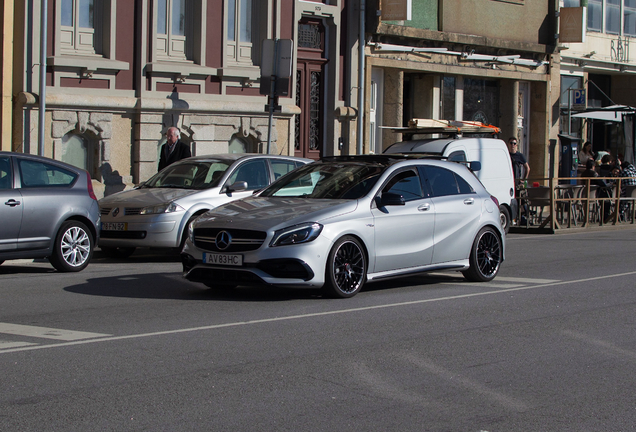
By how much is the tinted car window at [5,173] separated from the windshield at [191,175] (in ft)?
10.8

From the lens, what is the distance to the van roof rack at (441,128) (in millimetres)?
19172

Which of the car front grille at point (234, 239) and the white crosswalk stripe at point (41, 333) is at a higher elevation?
the car front grille at point (234, 239)

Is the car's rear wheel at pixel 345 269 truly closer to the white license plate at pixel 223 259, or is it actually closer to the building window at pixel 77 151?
the white license plate at pixel 223 259

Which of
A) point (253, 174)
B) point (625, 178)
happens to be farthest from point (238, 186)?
point (625, 178)

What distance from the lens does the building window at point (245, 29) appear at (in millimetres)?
22391

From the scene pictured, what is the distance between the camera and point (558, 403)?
580cm

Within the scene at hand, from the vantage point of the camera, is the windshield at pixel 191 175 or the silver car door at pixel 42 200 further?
the windshield at pixel 191 175

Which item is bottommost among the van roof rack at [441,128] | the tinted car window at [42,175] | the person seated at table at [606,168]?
the tinted car window at [42,175]

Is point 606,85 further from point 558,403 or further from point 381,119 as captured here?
point 558,403

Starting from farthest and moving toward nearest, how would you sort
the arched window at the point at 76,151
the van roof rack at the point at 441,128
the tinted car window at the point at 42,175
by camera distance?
the arched window at the point at 76,151, the van roof rack at the point at 441,128, the tinted car window at the point at 42,175

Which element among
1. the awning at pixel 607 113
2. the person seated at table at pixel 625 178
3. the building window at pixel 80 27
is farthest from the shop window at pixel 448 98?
the building window at pixel 80 27

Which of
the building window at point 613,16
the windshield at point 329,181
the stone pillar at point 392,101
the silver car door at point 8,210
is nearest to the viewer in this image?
the windshield at point 329,181

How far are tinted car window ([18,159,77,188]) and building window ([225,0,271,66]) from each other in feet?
34.4

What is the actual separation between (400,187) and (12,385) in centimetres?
570
